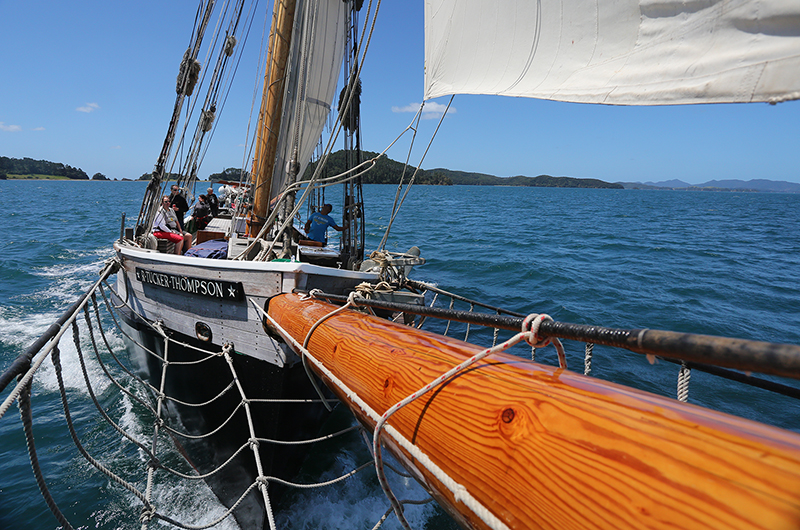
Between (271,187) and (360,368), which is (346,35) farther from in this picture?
(360,368)

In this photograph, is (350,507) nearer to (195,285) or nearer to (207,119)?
(195,285)

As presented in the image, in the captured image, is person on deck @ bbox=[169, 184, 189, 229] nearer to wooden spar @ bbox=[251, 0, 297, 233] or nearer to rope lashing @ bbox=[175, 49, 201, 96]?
rope lashing @ bbox=[175, 49, 201, 96]

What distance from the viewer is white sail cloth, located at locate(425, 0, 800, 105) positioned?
1223 mm

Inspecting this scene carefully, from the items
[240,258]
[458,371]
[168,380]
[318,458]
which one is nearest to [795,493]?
[458,371]

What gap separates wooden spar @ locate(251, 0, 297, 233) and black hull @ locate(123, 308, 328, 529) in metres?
2.35

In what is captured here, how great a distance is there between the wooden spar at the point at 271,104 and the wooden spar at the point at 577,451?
5.33m

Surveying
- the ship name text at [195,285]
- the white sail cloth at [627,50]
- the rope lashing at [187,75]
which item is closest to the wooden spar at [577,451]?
the white sail cloth at [627,50]

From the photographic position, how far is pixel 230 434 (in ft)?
16.0

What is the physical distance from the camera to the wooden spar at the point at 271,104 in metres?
6.08

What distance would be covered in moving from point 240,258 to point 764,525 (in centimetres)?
458

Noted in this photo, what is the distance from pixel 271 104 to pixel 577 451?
6407 mm

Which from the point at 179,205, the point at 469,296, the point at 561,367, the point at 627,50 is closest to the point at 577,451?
the point at 561,367

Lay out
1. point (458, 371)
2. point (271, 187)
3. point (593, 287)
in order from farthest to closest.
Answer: point (593, 287) < point (271, 187) < point (458, 371)

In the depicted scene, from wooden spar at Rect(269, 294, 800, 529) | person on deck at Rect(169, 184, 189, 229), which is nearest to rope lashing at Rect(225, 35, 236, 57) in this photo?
person on deck at Rect(169, 184, 189, 229)
